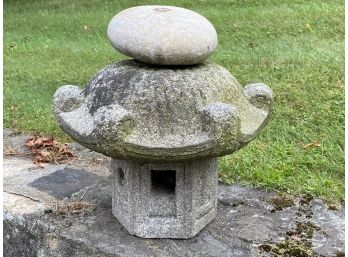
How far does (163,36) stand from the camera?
11.8ft

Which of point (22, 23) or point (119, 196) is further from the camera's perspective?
point (22, 23)

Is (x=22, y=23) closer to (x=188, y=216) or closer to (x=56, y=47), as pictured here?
(x=56, y=47)

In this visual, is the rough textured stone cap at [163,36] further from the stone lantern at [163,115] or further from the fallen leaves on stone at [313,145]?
the fallen leaves on stone at [313,145]

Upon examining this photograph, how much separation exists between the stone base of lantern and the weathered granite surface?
0.08 meters

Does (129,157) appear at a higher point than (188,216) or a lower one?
higher

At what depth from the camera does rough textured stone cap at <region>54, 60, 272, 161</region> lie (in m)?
3.54

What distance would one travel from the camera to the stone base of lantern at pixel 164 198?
→ 155 inches

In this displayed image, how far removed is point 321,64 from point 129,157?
469 cm

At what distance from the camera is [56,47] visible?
991 cm

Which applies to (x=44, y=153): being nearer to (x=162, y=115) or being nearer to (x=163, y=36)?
(x=162, y=115)

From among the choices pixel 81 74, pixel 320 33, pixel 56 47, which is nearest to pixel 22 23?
pixel 56 47

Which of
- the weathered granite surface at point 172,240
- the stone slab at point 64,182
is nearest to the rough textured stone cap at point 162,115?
the weathered granite surface at point 172,240

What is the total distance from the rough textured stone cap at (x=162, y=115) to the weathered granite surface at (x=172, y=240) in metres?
0.66

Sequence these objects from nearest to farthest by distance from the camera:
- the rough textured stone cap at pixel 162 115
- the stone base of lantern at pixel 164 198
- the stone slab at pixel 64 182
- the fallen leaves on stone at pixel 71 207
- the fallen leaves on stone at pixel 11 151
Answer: the rough textured stone cap at pixel 162 115 → the stone base of lantern at pixel 164 198 → the fallen leaves on stone at pixel 71 207 → the stone slab at pixel 64 182 → the fallen leaves on stone at pixel 11 151
